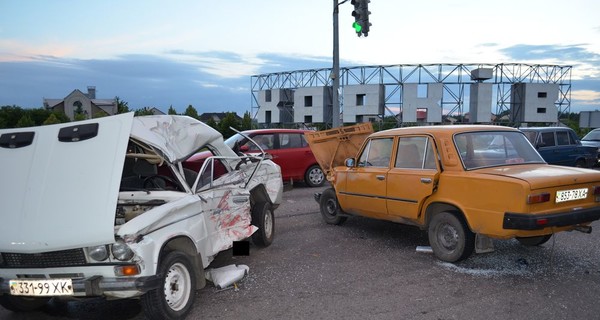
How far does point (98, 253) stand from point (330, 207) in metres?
5.12

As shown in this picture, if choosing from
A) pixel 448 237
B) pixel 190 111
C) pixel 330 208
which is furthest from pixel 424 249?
pixel 190 111

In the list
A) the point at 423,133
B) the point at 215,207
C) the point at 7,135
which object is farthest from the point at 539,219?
the point at 7,135

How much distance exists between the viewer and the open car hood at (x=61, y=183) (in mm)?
3867

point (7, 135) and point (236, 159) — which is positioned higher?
point (7, 135)

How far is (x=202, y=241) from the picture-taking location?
486 centimetres

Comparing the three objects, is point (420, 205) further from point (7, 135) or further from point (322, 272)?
point (7, 135)

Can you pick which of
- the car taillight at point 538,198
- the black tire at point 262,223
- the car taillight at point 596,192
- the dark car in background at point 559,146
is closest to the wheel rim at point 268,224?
the black tire at point 262,223

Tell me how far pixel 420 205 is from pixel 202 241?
289 cm

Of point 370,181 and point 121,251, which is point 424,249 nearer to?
point 370,181

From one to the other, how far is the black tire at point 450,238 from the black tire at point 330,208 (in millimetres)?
2388

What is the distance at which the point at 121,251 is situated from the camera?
387 cm

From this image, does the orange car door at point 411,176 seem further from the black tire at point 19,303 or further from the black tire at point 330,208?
the black tire at point 19,303

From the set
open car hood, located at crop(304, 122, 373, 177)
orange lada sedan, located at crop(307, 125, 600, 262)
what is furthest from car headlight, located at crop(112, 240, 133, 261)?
open car hood, located at crop(304, 122, 373, 177)

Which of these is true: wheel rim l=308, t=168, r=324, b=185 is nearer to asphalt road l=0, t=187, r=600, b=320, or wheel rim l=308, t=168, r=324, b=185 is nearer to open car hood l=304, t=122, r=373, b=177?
open car hood l=304, t=122, r=373, b=177
